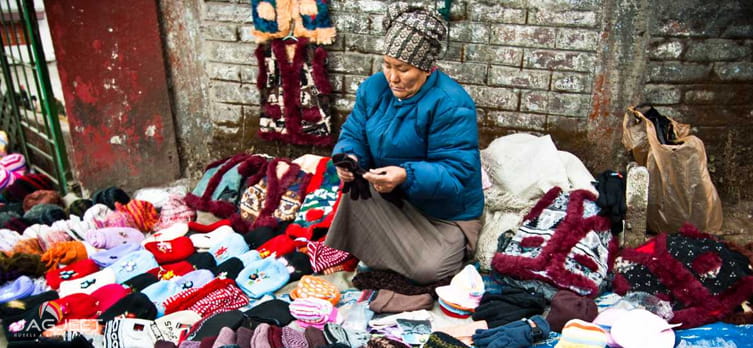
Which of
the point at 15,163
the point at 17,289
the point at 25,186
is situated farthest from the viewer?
the point at 15,163

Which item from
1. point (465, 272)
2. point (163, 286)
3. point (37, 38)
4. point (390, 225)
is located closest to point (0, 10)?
point (37, 38)

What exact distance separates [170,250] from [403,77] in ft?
6.17

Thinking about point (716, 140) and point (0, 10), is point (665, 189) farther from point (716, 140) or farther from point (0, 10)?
point (0, 10)

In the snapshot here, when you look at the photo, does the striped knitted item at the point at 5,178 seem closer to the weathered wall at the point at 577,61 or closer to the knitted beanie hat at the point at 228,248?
the weathered wall at the point at 577,61

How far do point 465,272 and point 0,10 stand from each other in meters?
4.15

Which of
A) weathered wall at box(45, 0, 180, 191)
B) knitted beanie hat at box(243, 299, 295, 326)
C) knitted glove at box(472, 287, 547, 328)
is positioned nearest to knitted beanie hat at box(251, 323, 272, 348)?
knitted beanie hat at box(243, 299, 295, 326)

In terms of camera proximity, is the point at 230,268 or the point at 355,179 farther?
Result: the point at 230,268

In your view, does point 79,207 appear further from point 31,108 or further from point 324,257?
point 324,257

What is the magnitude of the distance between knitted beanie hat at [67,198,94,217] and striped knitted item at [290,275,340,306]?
1952 mm

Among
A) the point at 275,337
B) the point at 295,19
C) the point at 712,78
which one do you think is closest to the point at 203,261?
the point at 275,337

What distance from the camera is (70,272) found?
3.79 meters

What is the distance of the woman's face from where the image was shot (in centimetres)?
317

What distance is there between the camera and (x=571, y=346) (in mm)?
2871

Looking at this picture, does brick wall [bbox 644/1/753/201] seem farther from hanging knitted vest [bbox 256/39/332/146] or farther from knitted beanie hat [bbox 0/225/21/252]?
knitted beanie hat [bbox 0/225/21/252]
